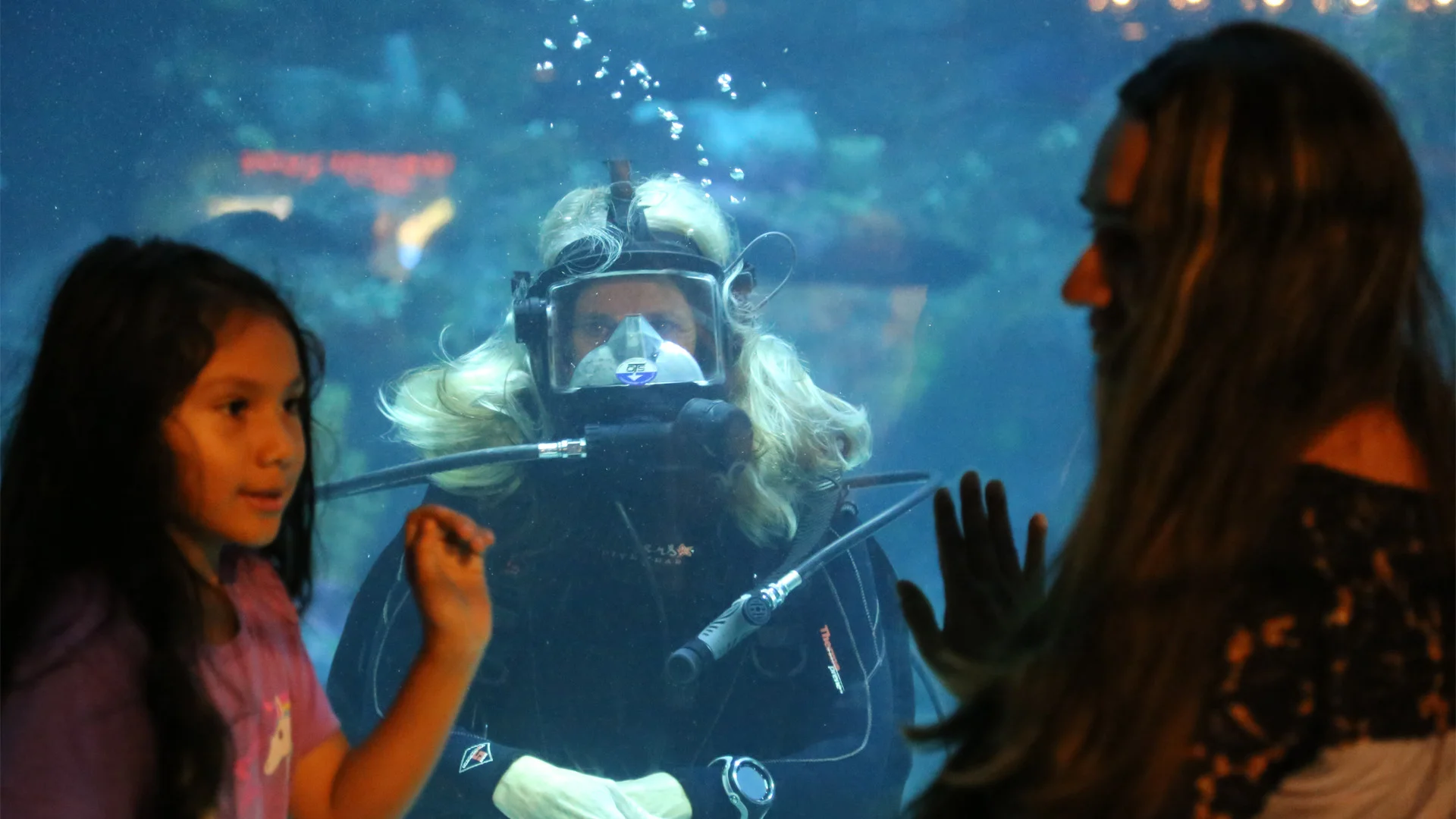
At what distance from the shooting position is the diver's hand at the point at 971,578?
1153mm

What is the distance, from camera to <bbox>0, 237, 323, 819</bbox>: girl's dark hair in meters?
1.15

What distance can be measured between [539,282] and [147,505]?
233 centimetres

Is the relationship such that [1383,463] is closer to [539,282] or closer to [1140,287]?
[1140,287]

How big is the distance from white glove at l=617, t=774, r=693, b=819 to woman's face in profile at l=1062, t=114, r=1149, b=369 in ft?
8.48

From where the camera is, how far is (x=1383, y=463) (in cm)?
85

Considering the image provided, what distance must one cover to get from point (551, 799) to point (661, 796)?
0.37m

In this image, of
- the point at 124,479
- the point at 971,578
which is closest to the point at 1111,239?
the point at 971,578

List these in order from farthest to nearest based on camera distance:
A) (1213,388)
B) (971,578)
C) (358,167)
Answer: (358,167) < (971,578) < (1213,388)

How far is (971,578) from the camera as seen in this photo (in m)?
1.18

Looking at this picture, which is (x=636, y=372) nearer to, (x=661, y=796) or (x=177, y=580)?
(x=661, y=796)

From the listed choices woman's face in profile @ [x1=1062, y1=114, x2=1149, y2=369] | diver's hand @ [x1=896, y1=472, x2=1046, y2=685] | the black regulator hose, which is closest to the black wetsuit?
the black regulator hose

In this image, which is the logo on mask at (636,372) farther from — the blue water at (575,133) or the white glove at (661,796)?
the white glove at (661,796)

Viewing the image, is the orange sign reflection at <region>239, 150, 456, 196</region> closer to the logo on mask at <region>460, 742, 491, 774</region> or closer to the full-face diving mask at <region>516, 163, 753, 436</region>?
the full-face diving mask at <region>516, 163, 753, 436</region>

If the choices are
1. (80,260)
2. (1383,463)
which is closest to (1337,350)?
(1383,463)
